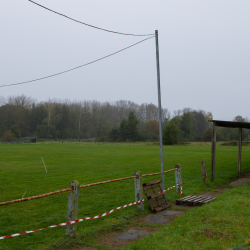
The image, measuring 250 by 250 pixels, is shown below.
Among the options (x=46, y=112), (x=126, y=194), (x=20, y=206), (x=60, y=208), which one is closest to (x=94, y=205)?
(x=60, y=208)

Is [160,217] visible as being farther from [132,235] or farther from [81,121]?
[81,121]

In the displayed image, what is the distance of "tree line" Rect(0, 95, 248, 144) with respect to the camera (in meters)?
77.1

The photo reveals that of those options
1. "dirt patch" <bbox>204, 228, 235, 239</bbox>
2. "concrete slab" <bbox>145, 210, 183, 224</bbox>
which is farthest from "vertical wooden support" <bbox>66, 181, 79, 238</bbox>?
"dirt patch" <bbox>204, 228, 235, 239</bbox>

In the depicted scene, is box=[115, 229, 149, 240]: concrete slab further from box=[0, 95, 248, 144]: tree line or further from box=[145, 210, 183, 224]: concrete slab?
box=[0, 95, 248, 144]: tree line

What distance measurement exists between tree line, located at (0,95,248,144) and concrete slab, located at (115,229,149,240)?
6918 cm

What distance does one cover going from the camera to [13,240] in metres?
5.43

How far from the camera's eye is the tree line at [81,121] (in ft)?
253

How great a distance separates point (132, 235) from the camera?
17.4 feet

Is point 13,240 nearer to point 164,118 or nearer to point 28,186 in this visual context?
point 28,186

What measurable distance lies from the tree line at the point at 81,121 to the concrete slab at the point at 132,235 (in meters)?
69.2

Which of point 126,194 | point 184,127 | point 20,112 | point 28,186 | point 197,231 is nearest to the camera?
point 197,231

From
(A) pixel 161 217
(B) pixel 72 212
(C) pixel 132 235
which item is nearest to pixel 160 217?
(A) pixel 161 217

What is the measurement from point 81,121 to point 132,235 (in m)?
89.4

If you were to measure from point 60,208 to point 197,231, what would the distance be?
182 inches
